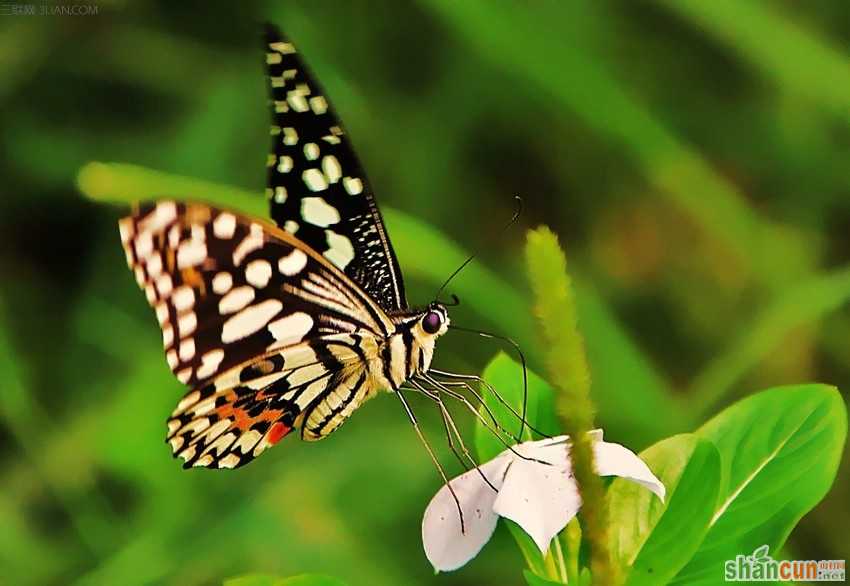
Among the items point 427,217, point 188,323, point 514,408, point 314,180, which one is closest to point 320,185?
point 314,180

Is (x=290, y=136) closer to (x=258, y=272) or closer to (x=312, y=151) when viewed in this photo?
(x=312, y=151)

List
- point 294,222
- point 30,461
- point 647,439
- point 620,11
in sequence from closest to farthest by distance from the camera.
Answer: point 294,222
point 647,439
point 30,461
point 620,11

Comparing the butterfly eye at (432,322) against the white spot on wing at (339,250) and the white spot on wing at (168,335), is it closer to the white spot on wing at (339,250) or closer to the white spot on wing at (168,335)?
the white spot on wing at (339,250)

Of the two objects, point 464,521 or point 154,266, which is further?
point 154,266

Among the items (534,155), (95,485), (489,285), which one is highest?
(534,155)

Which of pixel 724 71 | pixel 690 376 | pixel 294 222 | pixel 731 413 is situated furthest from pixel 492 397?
pixel 724 71

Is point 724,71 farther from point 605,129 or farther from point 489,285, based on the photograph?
point 489,285
